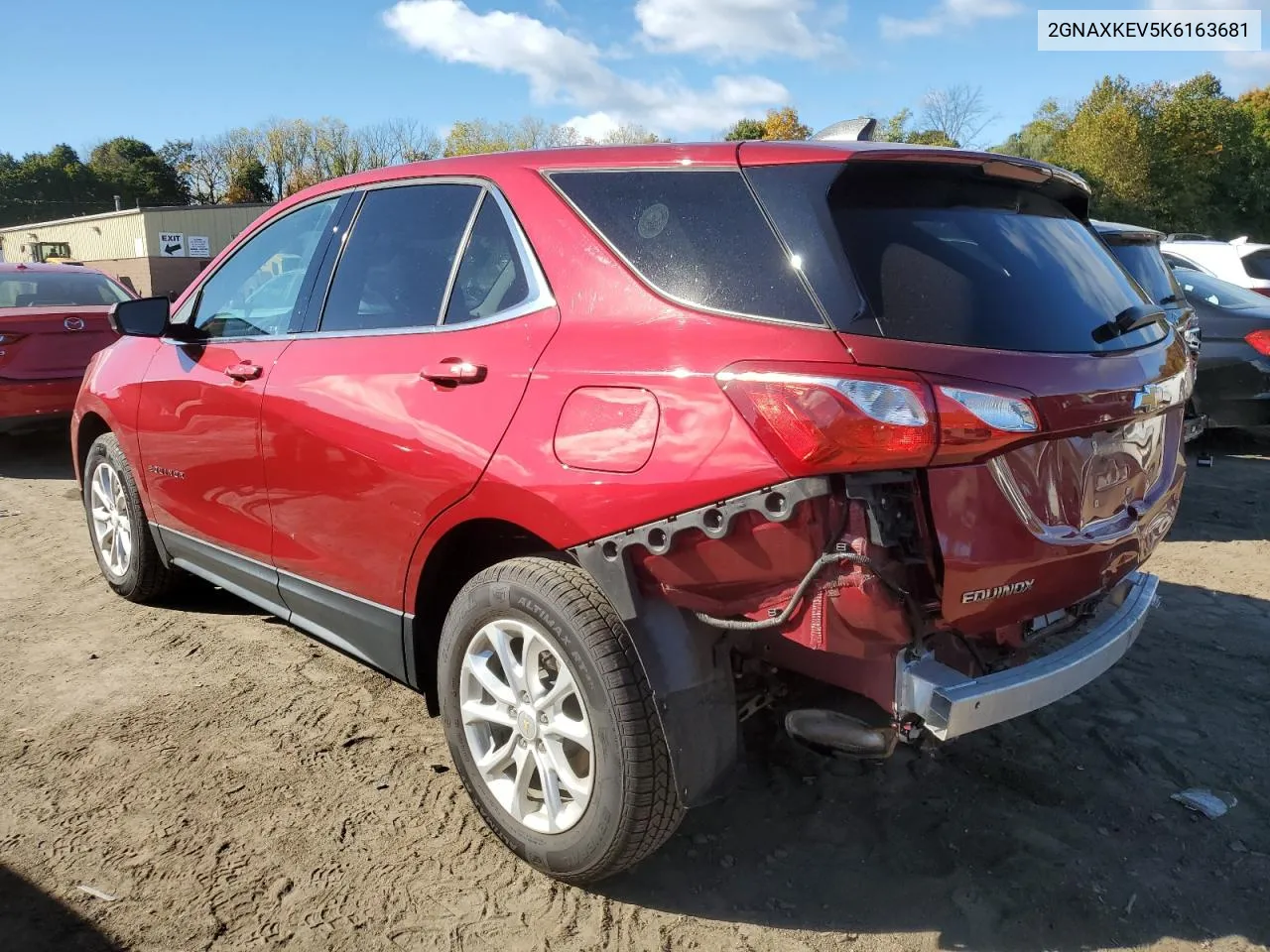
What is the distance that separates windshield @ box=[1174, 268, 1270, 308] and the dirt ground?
Answer: 15.3ft

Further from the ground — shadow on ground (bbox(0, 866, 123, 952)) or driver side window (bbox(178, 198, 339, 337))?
driver side window (bbox(178, 198, 339, 337))

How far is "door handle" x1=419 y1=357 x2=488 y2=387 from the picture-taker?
99.7 inches

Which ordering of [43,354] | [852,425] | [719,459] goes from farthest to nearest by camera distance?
[43,354], [719,459], [852,425]

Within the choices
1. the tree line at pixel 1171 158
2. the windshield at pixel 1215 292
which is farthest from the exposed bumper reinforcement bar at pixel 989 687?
the tree line at pixel 1171 158

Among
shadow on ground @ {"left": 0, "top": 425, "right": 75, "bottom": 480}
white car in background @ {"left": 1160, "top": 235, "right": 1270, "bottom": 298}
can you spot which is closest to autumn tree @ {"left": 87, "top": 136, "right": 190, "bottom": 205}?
shadow on ground @ {"left": 0, "top": 425, "right": 75, "bottom": 480}

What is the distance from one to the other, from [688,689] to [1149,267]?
5.08 metres

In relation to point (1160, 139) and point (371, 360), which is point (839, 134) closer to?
point (371, 360)

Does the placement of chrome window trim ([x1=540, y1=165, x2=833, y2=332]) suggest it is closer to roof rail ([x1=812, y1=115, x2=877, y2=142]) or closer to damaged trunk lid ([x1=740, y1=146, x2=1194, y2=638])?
damaged trunk lid ([x1=740, y1=146, x2=1194, y2=638])

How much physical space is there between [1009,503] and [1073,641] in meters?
0.62

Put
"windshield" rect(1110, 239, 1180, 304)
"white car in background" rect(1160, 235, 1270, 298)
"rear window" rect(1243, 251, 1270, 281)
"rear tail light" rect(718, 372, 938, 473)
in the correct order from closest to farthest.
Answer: "rear tail light" rect(718, 372, 938, 473)
"windshield" rect(1110, 239, 1180, 304)
"white car in background" rect(1160, 235, 1270, 298)
"rear window" rect(1243, 251, 1270, 281)

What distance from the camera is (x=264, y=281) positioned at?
A: 365 centimetres

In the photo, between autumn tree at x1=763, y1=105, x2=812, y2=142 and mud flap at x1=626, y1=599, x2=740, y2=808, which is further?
autumn tree at x1=763, y1=105, x2=812, y2=142

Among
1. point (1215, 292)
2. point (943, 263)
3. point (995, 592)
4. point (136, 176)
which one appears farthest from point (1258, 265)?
point (136, 176)

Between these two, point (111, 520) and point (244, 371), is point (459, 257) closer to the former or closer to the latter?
point (244, 371)
